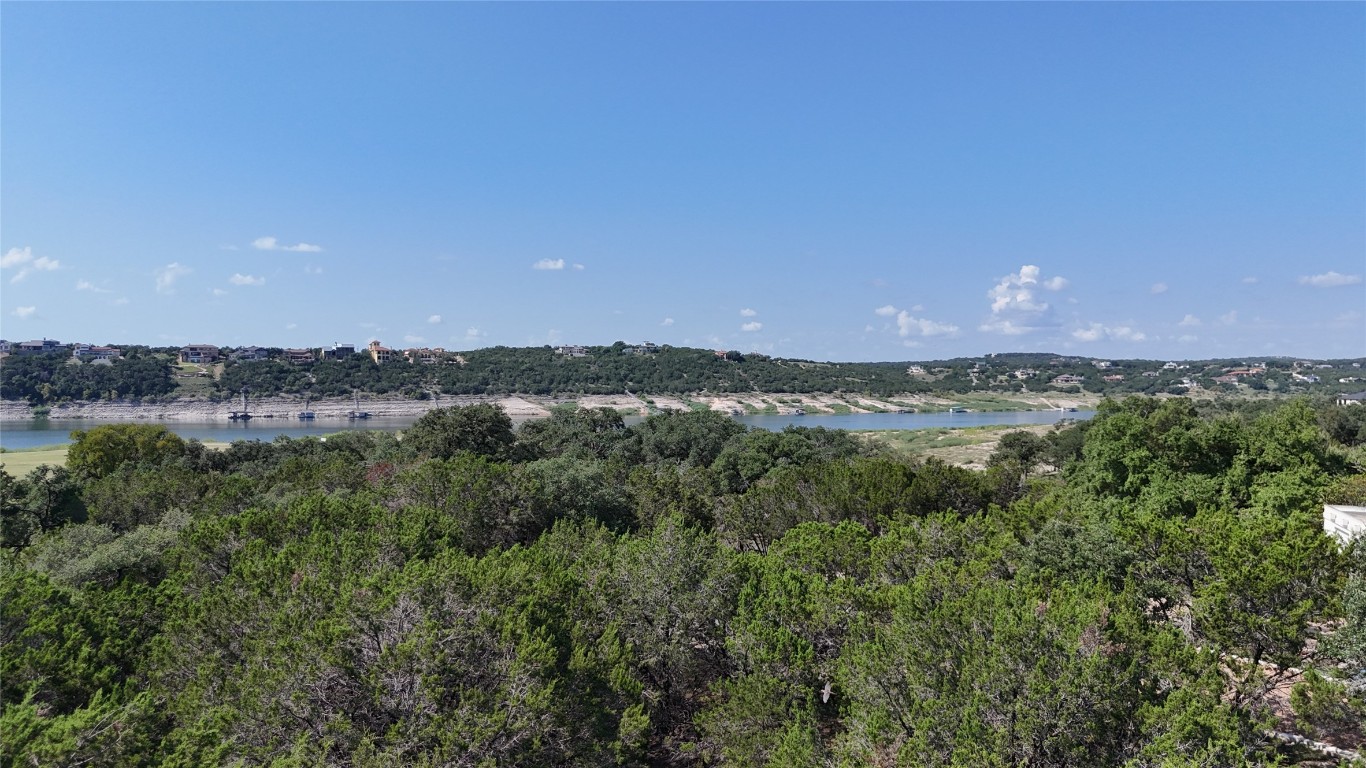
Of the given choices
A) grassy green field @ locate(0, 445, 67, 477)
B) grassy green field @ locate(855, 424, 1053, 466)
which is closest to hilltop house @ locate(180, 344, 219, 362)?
grassy green field @ locate(0, 445, 67, 477)

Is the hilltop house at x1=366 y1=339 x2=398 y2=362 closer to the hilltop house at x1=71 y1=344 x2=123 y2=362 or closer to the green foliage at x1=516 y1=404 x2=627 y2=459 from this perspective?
the hilltop house at x1=71 y1=344 x2=123 y2=362

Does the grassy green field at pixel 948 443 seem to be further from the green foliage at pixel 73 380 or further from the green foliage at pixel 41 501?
the green foliage at pixel 73 380

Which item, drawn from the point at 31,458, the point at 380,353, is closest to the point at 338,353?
the point at 380,353

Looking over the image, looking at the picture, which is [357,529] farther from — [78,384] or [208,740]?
[78,384]

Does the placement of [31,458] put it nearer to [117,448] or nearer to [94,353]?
[117,448]

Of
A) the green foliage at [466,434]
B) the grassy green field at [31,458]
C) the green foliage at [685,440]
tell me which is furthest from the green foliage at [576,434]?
the grassy green field at [31,458]

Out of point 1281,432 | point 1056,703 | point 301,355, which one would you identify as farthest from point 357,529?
point 301,355
